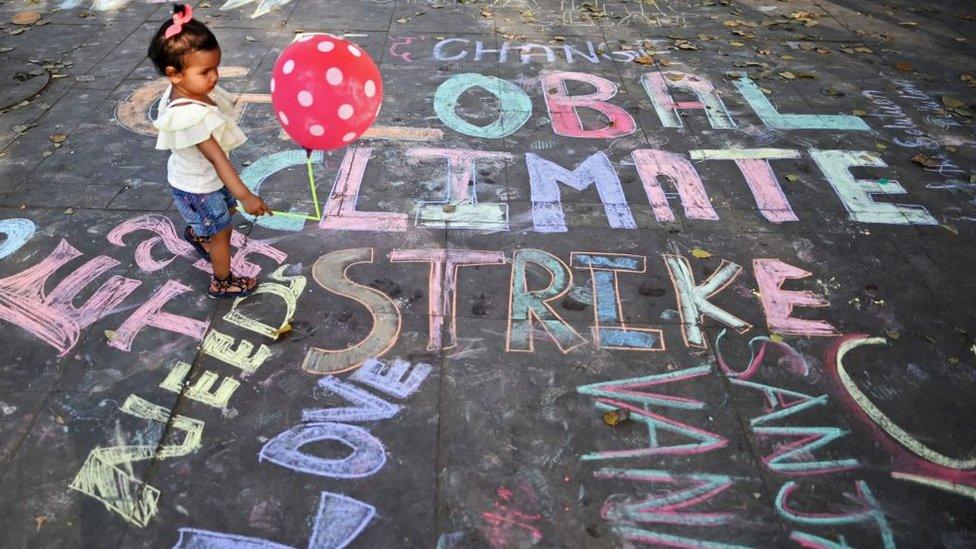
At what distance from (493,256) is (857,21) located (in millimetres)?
6067

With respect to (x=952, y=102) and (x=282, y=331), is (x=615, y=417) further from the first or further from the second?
(x=952, y=102)

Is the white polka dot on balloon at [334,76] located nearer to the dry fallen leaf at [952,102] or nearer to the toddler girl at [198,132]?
the toddler girl at [198,132]

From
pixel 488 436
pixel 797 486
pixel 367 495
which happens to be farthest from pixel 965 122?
pixel 367 495

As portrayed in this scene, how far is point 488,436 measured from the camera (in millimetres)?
2832

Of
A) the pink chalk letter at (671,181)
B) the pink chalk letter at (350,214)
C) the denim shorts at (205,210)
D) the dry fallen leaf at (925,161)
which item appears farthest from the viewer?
the dry fallen leaf at (925,161)

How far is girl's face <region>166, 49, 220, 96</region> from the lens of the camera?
2.70 m

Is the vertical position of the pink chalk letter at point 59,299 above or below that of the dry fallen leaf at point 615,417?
below

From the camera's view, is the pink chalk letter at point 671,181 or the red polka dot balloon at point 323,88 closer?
the red polka dot balloon at point 323,88

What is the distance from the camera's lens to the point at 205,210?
315 cm

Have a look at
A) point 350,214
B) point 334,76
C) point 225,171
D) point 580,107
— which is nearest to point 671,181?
point 580,107

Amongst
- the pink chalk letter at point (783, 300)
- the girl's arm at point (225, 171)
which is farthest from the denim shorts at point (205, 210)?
the pink chalk letter at point (783, 300)

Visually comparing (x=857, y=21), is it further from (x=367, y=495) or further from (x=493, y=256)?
(x=367, y=495)

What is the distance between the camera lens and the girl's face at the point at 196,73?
270 cm

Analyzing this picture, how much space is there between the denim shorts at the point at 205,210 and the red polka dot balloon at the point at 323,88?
1.91 feet
